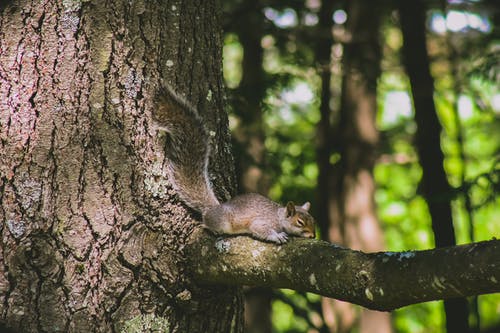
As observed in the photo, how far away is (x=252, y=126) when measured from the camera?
16.7 ft

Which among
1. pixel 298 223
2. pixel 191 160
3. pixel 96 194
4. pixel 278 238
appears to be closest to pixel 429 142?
pixel 298 223

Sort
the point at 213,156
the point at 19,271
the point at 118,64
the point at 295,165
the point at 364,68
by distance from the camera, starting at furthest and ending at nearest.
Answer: the point at 295,165
the point at 364,68
the point at 213,156
the point at 118,64
the point at 19,271

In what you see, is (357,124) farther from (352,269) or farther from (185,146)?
(352,269)

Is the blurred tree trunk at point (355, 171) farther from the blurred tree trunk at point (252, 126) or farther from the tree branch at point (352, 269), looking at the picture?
the tree branch at point (352, 269)

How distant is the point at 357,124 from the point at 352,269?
4130 mm

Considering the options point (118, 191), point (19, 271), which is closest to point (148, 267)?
point (118, 191)

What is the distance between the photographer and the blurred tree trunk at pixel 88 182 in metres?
2.05

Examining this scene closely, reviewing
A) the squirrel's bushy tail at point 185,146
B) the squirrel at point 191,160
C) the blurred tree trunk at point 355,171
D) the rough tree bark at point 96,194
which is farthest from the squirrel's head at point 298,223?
the blurred tree trunk at point 355,171

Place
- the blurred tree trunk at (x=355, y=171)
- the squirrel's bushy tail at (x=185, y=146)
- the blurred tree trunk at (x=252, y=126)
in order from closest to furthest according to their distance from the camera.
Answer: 1. the squirrel's bushy tail at (x=185, y=146)
2. the blurred tree trunk at (x=252, y=126)
3. the blurred tree trunk at (x=355, y=171)

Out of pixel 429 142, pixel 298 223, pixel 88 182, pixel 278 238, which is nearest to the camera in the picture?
pixel 88 182

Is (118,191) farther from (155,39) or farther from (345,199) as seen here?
(345,199)

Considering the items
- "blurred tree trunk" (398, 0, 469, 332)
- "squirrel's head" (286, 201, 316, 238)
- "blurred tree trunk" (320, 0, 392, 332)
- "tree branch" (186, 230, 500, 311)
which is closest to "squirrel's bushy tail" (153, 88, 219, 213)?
"tree branch" (186, 230, 500, 311)

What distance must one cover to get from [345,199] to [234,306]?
3516 mm

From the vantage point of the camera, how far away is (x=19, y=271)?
2027mm
